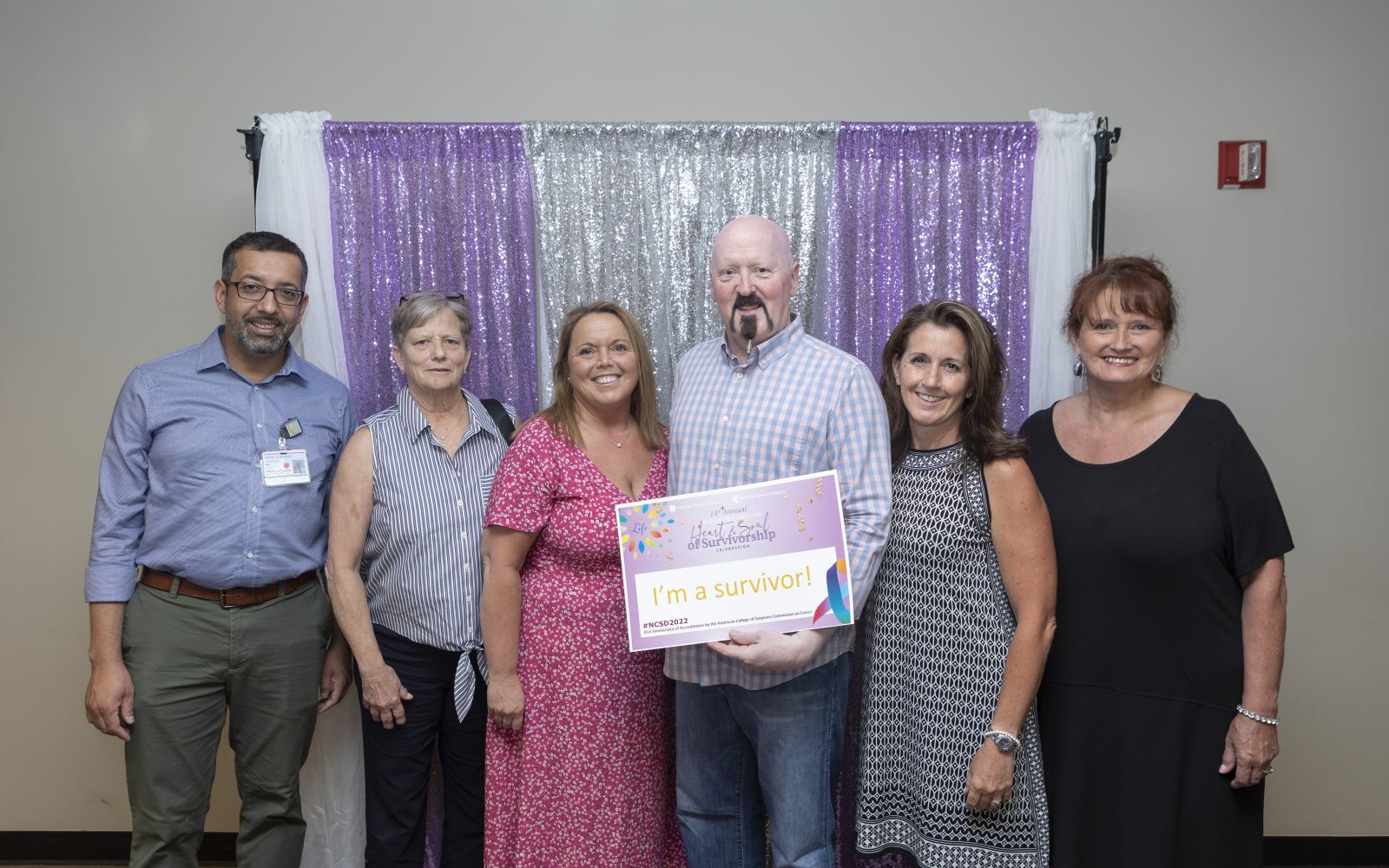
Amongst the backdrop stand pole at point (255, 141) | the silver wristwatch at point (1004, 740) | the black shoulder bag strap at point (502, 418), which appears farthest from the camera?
the backdrop stand pole at point (255, 141)

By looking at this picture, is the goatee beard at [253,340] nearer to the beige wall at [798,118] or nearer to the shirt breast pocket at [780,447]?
the beige wall at [798,118]

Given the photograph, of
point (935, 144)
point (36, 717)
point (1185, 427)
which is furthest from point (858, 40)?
point (36, 717)

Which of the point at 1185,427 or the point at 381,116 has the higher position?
the point at 381,116

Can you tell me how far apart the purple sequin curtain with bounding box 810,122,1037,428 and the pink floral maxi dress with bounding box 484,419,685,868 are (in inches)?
36.0

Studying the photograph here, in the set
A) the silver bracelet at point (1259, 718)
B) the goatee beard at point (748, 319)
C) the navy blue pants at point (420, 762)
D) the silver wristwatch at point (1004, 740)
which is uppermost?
the goatee beard at point (748, 319)

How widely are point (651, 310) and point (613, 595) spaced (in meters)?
0.99

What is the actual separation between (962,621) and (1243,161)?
7.02 feet

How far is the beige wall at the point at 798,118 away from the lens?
3145mm

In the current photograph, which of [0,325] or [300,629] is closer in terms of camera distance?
[300,629]

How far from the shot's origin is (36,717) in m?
3.26

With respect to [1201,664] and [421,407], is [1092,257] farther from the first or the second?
[421,407]

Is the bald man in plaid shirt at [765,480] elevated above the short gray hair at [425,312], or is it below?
below

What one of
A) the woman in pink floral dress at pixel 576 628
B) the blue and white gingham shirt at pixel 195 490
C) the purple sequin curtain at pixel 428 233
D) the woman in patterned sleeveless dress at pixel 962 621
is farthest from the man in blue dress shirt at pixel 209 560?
the woman in patterned sleeveless dress at pixel 962 621

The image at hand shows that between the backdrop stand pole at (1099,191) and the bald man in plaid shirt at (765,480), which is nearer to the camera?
the bald man in plaid shirt at (765,480)
